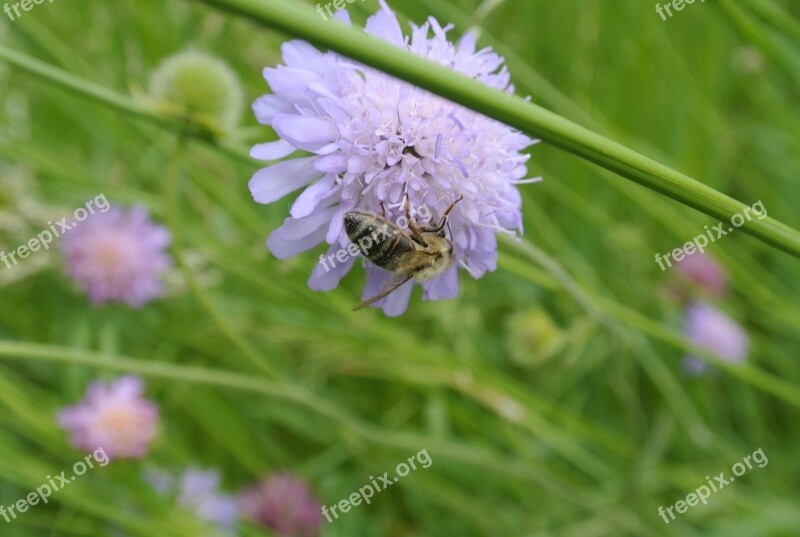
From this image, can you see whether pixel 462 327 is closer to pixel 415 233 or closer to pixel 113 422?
pixel 113 422

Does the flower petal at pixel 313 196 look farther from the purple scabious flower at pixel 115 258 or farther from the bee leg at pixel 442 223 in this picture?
the purple scabious flower at pixel 115 258

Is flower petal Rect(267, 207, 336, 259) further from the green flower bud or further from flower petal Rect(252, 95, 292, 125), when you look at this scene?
the green flower bud

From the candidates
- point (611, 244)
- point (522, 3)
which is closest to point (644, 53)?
point (522, 3)

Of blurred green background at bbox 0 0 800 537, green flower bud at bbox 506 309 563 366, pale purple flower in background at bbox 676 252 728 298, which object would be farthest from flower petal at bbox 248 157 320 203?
pale purple flower in background at bbox 676 252 728 298

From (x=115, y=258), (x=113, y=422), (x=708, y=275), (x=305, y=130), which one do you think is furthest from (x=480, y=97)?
(x=708, y=275)

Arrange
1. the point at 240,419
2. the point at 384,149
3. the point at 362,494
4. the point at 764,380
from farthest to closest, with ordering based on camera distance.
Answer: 1. the point at 240,419
2. the point at 362,494
3. the point at 764,380
4. the point at 384,149

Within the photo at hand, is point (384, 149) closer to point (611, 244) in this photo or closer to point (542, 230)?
point (542, 230)
